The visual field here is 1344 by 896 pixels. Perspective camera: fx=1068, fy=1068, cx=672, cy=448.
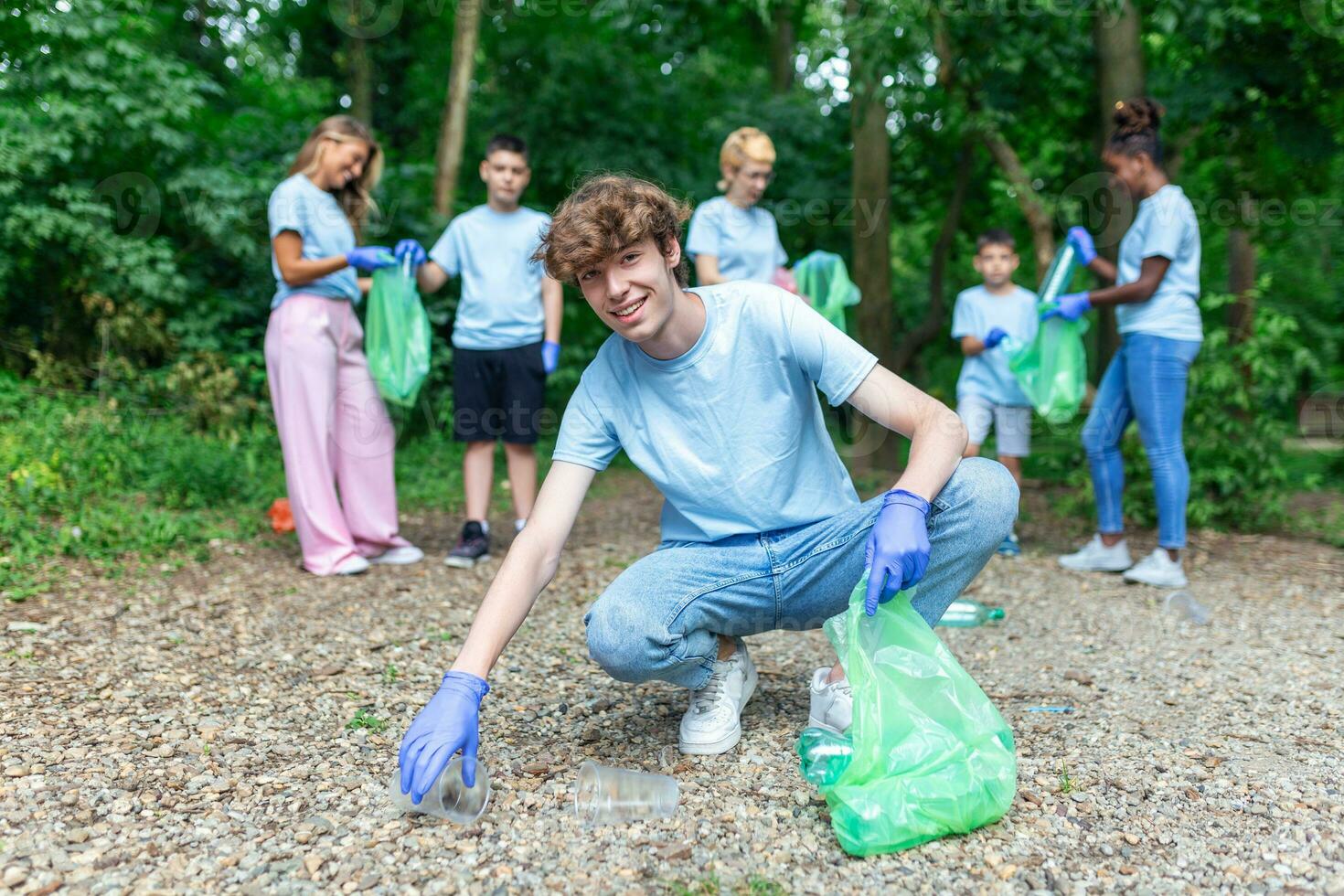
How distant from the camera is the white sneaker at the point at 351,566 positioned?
410cm

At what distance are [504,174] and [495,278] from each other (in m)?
0.42

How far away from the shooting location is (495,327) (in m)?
4.35

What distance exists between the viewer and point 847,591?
2277mm

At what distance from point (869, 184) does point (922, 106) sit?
0.84 metres

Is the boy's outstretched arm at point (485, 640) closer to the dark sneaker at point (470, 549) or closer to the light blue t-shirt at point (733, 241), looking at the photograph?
the dark sneaker at point (470, 549)

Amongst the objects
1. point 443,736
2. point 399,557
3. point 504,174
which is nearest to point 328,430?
point 399,557

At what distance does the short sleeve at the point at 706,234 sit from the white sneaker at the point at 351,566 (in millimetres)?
1796

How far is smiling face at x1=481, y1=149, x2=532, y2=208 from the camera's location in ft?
14.1

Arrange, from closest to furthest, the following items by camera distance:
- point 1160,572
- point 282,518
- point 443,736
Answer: point 443,736 < point 1160,572 < point 282,518

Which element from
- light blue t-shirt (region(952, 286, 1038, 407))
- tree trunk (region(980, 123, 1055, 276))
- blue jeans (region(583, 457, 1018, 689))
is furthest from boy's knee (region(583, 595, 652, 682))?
tree trunk (region(980, 123, 1055, 276))

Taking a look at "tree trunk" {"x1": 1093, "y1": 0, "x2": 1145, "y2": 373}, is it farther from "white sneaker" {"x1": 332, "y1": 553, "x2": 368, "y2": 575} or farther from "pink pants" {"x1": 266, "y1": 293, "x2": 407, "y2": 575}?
"white sneaker" {"x1": 332, "y1": 553, "x2": 368, "y2": 575}

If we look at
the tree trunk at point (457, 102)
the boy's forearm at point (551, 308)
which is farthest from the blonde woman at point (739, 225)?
the tree trunk at point (457, 102)

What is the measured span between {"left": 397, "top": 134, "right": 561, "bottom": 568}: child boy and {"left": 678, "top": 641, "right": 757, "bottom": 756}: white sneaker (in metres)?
2.09

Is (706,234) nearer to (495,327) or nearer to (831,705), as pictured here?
(495,327)
